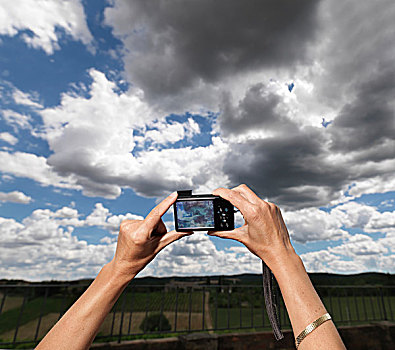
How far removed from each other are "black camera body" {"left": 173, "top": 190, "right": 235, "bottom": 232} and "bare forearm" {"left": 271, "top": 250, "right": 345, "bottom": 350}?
51 cm

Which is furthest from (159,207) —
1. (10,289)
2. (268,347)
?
(268,347)

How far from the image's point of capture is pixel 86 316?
0.82m

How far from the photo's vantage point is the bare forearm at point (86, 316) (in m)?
0.78

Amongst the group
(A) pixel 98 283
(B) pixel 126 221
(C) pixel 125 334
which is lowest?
(C) pixel 125 334

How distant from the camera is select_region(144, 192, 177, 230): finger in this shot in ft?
3.29

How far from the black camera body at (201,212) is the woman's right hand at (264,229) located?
34 cm

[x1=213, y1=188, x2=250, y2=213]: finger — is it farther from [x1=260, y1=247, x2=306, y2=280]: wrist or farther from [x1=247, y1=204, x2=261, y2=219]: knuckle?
[x1=260, y1=247, x2=306, y2=280]: wrist

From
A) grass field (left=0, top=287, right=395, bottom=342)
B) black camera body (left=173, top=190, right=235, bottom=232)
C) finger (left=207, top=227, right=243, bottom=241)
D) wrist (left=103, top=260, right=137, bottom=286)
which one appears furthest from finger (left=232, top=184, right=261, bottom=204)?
grass field (left=0, top=287, right=395, bottom=342)

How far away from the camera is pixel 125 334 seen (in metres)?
6.00

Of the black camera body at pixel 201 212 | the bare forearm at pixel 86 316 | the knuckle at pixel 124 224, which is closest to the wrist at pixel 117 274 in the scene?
the bare forearm at pixel 86 316

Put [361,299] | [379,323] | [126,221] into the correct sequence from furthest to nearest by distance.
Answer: [361,299] → [379,323] → [126,221]

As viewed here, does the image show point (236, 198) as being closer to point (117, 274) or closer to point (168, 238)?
point (168, 238)

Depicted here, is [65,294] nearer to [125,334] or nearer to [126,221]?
[125,334]

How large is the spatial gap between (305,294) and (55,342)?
2.44ft
